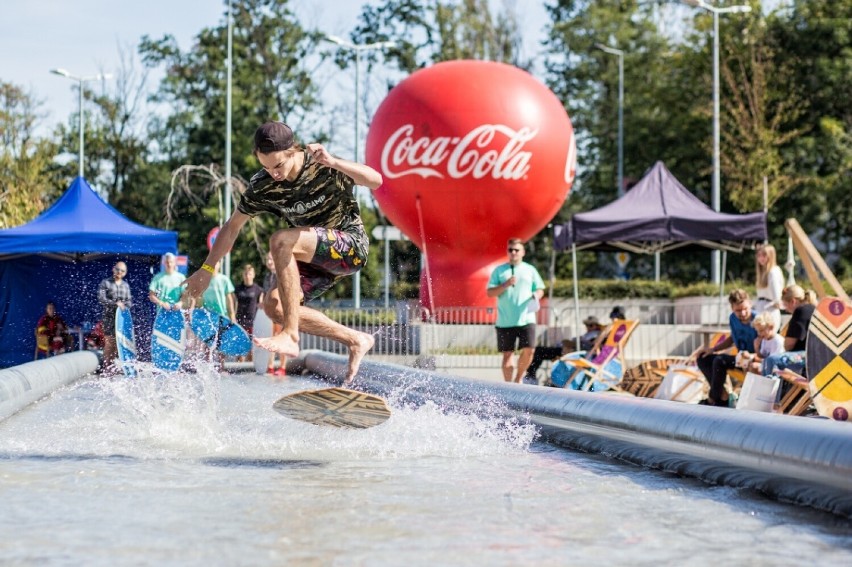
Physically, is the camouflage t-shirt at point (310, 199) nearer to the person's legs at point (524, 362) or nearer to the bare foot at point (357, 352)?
the bare foot at point (357, 352)

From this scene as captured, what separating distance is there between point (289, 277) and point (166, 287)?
7.79 metres

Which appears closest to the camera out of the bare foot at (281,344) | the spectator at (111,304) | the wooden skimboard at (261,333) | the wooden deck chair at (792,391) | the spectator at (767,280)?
the bare foot at (281,344)

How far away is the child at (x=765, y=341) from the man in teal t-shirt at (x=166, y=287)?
6360 millimetres

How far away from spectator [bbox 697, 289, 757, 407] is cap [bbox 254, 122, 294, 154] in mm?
5165

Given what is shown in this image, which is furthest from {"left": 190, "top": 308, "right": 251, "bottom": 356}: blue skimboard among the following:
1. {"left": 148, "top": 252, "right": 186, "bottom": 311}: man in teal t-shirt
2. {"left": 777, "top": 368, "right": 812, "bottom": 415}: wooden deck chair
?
{"left": 777, "top": 368, "right": 812, "bottom": 415}: wooden deck chair

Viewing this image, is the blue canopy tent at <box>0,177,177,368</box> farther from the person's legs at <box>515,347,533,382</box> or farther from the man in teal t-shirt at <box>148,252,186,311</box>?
the person's legs at <box>515,347,533,382</box>

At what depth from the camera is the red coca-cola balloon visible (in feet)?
68.9

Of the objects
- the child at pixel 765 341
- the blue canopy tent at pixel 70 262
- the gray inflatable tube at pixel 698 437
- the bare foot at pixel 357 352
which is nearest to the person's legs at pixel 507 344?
the child at pixel 765 341

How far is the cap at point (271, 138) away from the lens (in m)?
6.00

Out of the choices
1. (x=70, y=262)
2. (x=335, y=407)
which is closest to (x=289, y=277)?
(x=335, y=407)

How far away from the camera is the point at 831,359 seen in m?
7.06

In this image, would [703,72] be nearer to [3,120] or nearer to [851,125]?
[851,125]

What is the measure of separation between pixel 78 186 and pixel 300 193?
477 inches

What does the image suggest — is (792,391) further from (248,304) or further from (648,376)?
(248,304)
